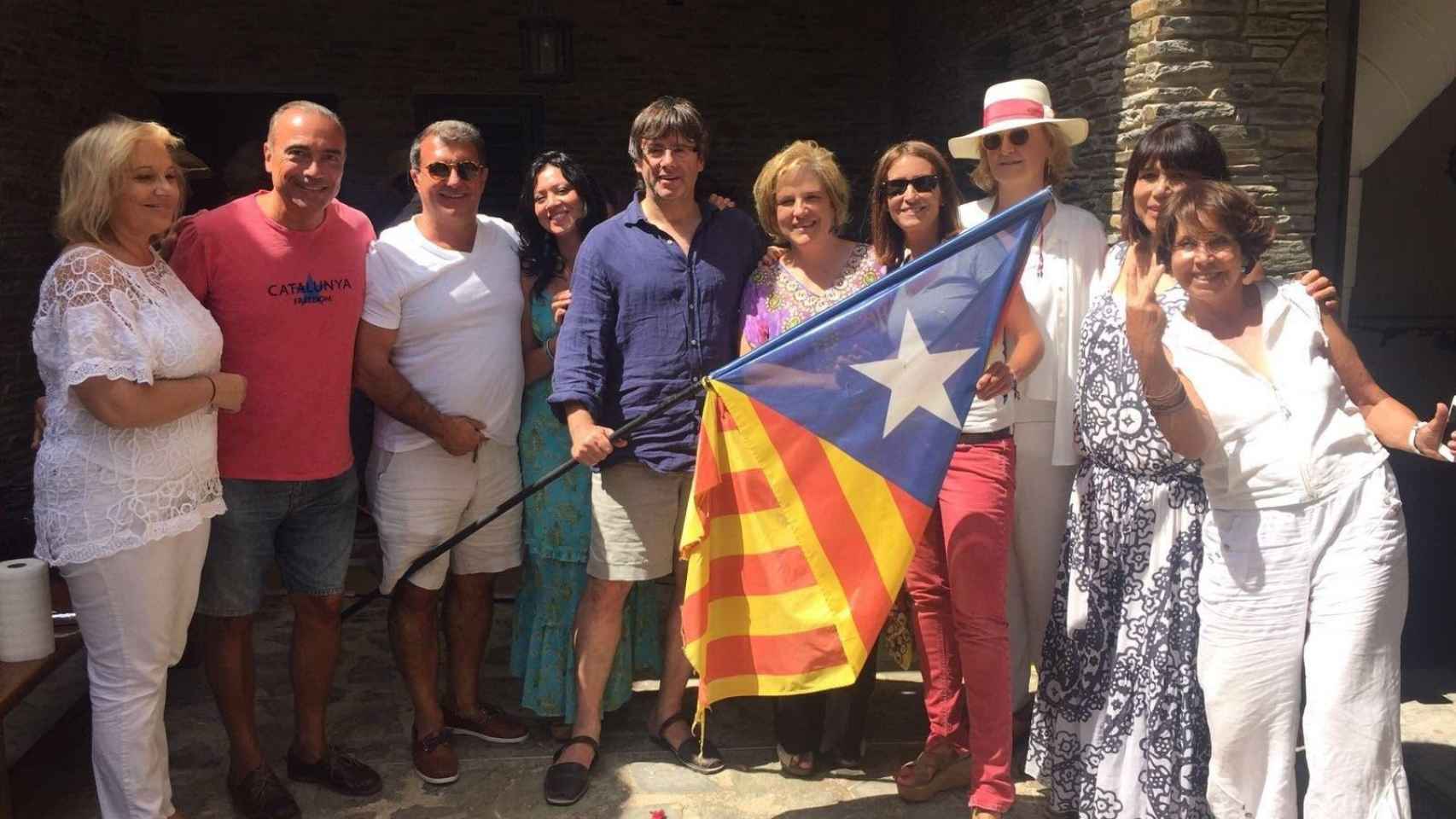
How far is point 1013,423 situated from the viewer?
3629 millimetres

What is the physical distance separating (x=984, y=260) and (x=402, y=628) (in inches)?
86.2

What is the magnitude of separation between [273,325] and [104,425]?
54 cm

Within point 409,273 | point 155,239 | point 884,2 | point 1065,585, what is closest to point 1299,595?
point 1065,585

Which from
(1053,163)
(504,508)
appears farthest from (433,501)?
(1053,163)

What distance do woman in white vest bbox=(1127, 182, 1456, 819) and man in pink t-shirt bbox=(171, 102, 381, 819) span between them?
2252mm

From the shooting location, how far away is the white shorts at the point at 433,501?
3.69 meters

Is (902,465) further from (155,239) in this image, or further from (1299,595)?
(155,239)

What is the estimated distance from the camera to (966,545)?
342cm

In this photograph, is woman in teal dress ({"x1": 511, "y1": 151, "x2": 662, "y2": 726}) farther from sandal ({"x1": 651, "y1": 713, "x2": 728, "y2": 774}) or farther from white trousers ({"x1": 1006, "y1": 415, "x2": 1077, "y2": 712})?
white trousers ({"x1": 1006, "y1": 415, "x2": 1077, "y2": 712})

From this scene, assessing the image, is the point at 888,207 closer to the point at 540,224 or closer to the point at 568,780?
the point at 540,224

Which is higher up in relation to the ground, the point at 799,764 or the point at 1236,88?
the point at 1236,88

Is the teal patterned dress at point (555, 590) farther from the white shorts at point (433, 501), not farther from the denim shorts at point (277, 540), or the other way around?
the denim shorts at point (277, 540)

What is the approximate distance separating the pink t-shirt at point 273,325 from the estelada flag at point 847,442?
1141mm

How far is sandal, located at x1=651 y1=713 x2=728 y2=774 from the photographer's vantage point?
389 cm
